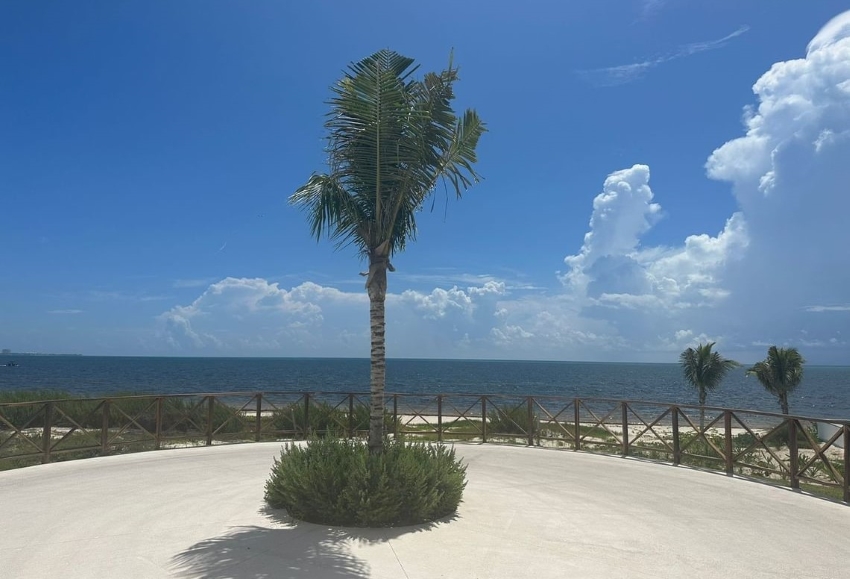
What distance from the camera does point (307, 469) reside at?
646cm

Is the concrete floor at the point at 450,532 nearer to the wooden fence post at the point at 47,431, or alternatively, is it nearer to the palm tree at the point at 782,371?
the wooden fence post at the point at 47,431

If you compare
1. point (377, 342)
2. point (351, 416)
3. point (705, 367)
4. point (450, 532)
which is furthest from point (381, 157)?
point (705, 367)

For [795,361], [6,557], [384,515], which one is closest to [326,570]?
[384,515]

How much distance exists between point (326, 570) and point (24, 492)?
19.2ft

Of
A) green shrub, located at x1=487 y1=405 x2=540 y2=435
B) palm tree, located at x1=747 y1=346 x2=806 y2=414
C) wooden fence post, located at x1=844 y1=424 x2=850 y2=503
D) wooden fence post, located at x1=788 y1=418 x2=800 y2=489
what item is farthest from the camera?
palm tree, located at x1=747 y1=346 x2=806 y2=414

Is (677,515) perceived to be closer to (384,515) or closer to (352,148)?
(384,515)

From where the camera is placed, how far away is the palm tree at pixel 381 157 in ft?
24.6

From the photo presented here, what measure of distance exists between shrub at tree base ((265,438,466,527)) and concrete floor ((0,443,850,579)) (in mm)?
206

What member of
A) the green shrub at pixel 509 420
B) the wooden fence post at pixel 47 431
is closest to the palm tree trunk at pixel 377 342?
the wooden fence post at pixel 47 431

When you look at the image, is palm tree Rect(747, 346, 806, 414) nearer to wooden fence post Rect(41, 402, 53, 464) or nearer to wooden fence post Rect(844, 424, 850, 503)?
wooden fence post Rect(844, 424, 850, 503)

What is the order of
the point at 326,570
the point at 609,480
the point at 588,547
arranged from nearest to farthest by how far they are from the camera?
the point at 326,570
the point at 588,547
the point at 609,480

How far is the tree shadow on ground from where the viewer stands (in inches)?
189

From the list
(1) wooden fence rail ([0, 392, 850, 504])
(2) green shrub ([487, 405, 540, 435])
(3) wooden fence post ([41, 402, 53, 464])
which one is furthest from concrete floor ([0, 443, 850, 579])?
(2) green shrub ([487, 405, 540, 435])

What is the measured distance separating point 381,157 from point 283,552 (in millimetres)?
5185
